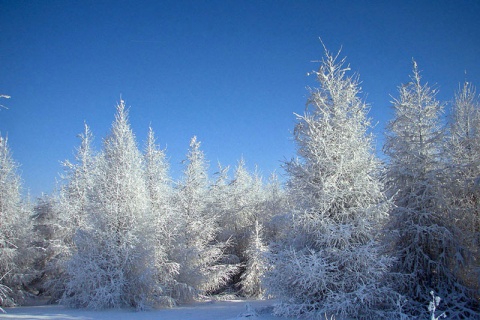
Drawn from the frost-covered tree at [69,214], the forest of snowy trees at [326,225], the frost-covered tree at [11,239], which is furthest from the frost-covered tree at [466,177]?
the frost-covered tree at [11,239]

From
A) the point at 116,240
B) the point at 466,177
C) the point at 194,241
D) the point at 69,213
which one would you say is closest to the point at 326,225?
the point at 466,177

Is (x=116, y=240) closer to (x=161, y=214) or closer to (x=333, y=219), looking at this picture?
(x=161, y=214)

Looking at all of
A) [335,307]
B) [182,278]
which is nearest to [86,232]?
[182,278]

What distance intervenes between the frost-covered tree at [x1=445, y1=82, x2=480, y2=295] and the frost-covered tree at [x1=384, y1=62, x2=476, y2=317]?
56cm

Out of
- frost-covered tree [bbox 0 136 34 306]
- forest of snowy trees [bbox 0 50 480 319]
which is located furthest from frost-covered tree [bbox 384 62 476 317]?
frost-covered tree [bbox 0 136 34 306]

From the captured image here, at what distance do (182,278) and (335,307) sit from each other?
11342 millimetres

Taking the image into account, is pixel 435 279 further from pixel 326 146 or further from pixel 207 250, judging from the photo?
pixel 207 250

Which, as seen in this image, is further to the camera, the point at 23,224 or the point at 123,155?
the point at 23,224

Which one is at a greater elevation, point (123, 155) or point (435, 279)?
point (123, 155)

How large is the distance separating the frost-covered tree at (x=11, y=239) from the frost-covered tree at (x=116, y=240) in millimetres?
5997

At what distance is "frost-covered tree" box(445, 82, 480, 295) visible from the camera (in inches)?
554

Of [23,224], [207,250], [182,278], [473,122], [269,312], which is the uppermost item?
[473,122]

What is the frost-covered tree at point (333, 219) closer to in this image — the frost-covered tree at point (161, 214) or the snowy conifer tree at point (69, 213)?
the frost-covered tree at point (161, 214)

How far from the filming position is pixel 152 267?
57.0 ft
